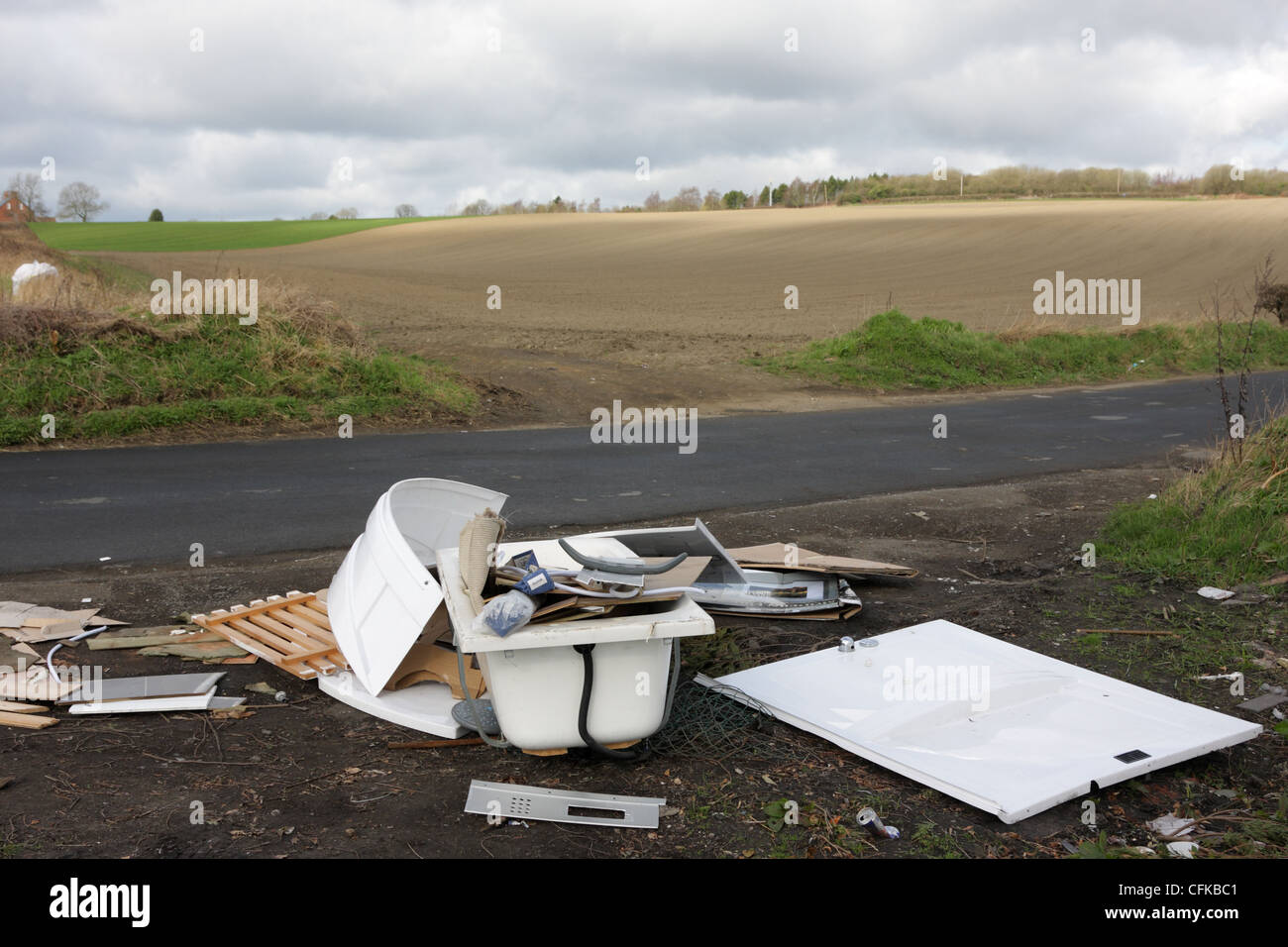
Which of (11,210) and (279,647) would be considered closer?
(279,647)

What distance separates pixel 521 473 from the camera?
11.0 m

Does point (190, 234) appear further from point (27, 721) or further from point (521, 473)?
point (27, 721)

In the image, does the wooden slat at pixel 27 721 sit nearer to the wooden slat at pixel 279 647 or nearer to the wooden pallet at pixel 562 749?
the wooden slat at pixel 279 647

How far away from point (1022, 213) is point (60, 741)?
200 feet

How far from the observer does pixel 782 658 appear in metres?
5.82

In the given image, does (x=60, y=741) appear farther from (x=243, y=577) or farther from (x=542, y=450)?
(x=542, y=450)

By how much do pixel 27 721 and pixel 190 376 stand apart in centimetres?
957

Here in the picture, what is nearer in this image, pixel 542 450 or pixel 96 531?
pixel 96 531

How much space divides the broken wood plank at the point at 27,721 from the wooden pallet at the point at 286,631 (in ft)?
3.50

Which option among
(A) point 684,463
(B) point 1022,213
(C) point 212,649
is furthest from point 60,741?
(B) point 1022,213

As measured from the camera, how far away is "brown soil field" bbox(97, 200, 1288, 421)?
1980cm

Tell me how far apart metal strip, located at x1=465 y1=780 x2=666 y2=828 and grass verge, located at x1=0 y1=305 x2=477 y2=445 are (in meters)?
10.2
